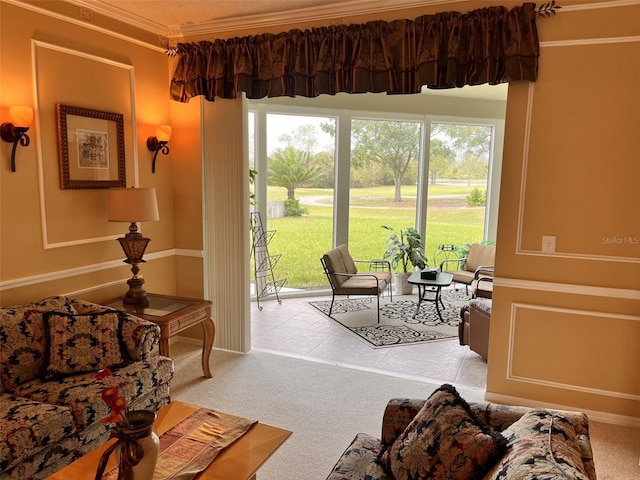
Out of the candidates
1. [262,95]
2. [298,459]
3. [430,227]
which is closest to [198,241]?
[262,95]

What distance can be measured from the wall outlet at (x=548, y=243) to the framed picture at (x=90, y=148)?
3.22 m

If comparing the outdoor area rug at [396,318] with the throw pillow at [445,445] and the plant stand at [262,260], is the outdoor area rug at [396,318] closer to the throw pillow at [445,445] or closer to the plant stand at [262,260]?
the plant stand at [262,260]

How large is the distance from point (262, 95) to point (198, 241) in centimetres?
145

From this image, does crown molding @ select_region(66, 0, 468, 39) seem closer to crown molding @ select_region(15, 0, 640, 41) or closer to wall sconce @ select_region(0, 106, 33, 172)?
crown molding @ select_region(15, 0, 640, 41)

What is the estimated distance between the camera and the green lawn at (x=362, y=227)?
638 cm

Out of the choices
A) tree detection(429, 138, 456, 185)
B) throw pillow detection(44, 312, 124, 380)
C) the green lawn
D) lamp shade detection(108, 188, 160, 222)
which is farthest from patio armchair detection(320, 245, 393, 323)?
throw pillow detection(44, 312, 124, 380)

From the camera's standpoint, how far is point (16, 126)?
9.20 feet

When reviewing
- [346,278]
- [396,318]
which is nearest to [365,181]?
[346,278]

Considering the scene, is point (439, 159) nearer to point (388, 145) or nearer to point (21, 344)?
point (388, 145)

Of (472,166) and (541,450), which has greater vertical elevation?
(472,166)

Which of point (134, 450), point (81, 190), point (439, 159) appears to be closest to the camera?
point (134, 450)

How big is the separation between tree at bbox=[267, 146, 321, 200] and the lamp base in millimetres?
3022

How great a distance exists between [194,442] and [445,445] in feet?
3.56

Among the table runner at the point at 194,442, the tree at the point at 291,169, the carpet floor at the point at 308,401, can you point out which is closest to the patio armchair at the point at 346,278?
the tree at the point at 291,169
